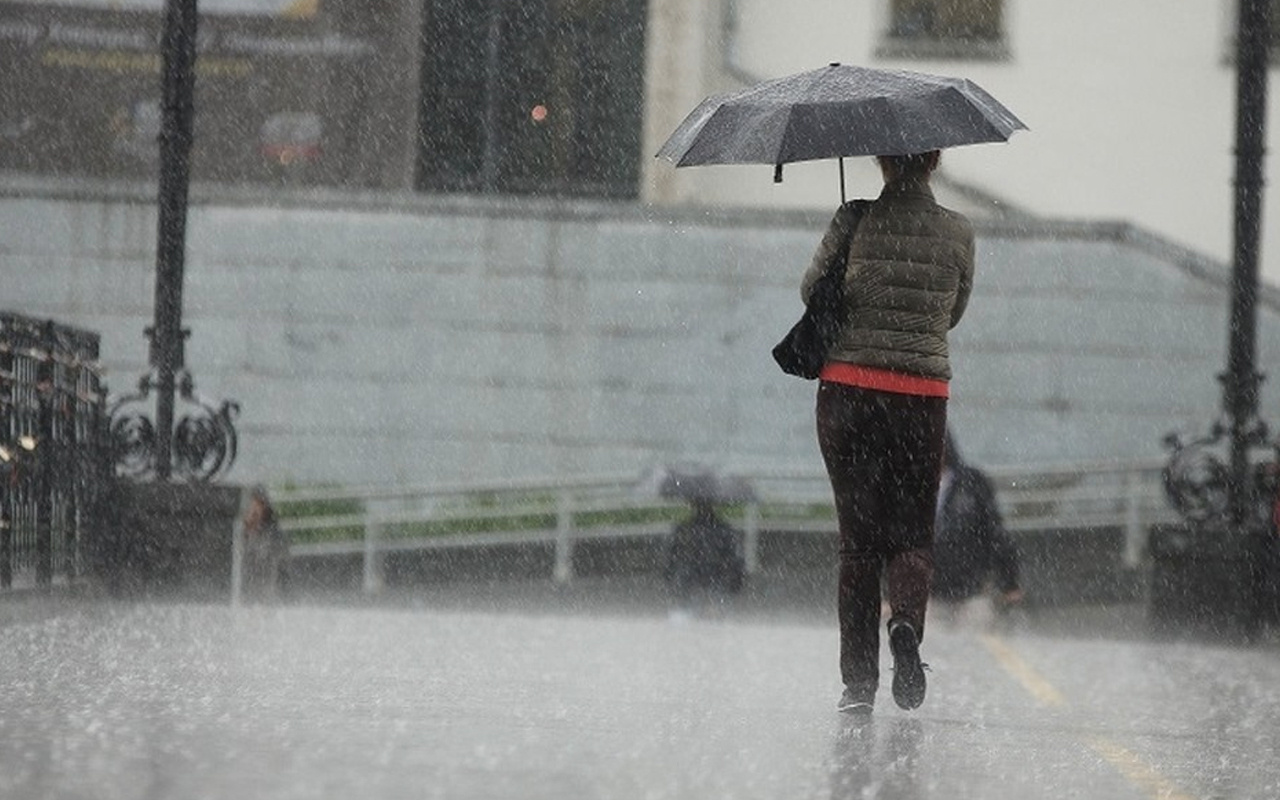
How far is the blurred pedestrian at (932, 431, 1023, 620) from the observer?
16.7m

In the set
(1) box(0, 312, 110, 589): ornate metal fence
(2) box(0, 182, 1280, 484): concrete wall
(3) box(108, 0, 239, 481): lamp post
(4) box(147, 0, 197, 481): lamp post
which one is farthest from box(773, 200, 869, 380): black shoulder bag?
(2) box(0, 182, 1280, 484): concrete wall

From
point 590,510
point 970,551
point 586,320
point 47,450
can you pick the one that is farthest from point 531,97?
point 47,450

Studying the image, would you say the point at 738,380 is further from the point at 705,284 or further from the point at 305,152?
the point at 305,152

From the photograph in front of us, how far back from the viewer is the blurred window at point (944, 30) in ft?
94.3

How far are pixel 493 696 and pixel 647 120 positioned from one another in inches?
740

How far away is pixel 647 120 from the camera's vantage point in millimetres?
28062

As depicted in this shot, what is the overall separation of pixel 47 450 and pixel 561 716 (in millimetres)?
6430

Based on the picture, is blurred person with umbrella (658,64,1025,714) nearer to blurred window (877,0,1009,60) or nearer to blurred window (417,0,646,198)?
blurred window (417,0,646,198)

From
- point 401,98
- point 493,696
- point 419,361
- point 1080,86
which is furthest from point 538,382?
point 493,696

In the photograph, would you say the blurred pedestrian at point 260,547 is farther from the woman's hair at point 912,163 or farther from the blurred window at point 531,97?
the blurred window at point 531,97

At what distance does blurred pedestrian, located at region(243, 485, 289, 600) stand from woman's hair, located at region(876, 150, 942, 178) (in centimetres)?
870

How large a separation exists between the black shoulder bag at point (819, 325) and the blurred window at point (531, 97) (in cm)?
1891

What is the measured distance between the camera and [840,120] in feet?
32.0

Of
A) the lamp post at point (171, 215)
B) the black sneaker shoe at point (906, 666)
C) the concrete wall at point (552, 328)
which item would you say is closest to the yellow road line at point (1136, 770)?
the black sneaker shoe at point (906, 666)
